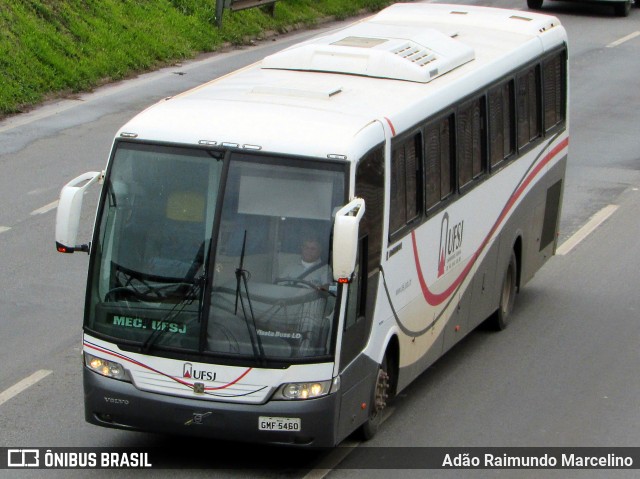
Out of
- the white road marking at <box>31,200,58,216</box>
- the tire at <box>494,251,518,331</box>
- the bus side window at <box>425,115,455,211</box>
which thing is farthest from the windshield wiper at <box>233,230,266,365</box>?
the white road marking at <box>31,200,58,216</box>

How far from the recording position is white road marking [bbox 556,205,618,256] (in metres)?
17.3

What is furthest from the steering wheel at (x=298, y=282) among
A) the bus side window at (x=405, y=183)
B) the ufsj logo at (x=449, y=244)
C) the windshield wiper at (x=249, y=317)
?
the ufsj logo at (x=449, y=244)

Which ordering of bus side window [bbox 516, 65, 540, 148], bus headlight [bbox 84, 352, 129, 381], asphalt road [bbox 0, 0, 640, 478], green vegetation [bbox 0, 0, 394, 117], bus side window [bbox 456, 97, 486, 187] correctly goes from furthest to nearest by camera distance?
green vegetation [bbox 0, 0, 394, 117] < bus side window [bbox 516, 65, 540, 148] < bus side window [bbox 456, 97, 486, 187] < asphalt road [bbox 0, 0, 640, 478] < bus headlight [bbox 84, 352, 129, 381]

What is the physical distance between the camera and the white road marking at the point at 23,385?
11.4 m

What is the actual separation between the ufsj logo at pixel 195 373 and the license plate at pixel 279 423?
0.45 metres

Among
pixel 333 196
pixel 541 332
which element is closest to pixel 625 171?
pixel 541 332

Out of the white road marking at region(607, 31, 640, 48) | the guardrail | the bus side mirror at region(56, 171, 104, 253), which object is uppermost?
the bus side mirror at region(56, 171, 104, 253)

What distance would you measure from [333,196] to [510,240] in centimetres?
493

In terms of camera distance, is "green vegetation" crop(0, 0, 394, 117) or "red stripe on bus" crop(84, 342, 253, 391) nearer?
"red stripe on bus" crop(84, 342, 253, 391)

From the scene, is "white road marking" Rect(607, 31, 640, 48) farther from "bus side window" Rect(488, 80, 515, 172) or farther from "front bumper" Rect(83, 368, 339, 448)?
"front bumper" Rect(83, 368, 339, 448)

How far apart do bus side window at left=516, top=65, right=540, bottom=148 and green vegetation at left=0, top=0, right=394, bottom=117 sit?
33.7ft

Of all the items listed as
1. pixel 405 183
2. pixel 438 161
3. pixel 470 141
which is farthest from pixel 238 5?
pixel 405 183

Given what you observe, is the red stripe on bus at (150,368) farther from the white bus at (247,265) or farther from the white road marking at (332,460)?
the white road marking at (332,460)

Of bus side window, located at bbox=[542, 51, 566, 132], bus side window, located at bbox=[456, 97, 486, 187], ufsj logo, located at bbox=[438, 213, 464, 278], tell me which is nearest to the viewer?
ufsj logo, located at bbox=[438, 213, 464, 278]
